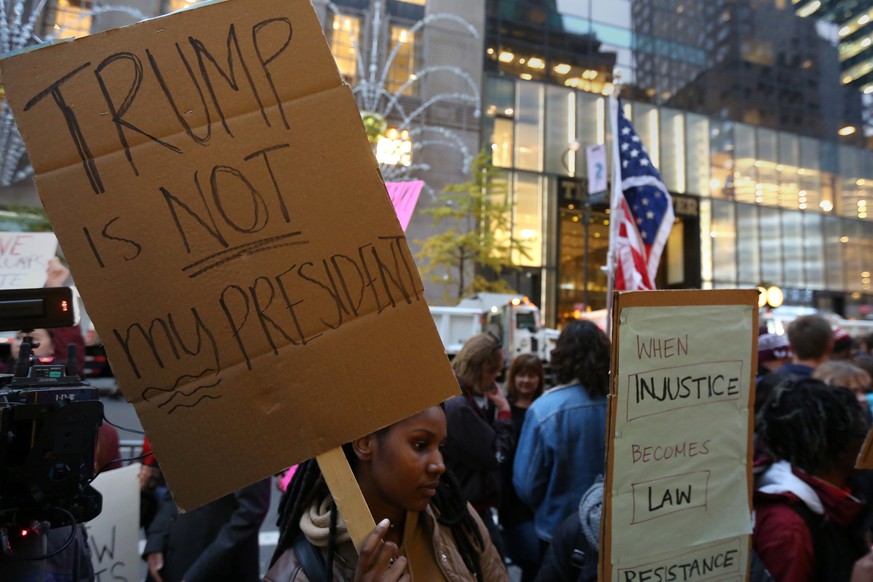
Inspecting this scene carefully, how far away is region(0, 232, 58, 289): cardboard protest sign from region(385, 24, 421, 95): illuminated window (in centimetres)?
2187

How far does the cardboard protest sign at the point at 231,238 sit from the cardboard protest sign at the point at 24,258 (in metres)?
2.83

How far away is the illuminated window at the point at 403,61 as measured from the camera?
24.1 m

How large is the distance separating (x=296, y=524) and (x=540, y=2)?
31.3 metres

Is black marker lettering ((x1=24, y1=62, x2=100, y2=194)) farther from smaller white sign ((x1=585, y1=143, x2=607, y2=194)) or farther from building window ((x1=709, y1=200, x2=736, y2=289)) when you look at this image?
building window ((x1=709, y1=200, x2=736, y2=289))

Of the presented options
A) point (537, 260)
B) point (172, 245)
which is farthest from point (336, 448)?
point (537, 260)

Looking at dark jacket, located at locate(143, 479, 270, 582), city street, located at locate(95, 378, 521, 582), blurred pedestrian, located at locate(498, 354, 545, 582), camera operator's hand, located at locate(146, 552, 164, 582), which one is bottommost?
city street, located at locate(95, 378, 521, 582)

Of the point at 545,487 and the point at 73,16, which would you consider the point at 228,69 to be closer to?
the point at 545,487

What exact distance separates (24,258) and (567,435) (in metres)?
3.75

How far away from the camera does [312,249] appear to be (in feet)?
4.74

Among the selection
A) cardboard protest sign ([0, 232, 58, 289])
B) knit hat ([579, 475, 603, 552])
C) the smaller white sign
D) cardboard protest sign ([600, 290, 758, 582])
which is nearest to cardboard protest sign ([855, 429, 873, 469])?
cardboard protest sign ([600, 290, 758, 582])

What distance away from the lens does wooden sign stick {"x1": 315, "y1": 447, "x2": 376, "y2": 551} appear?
140cm

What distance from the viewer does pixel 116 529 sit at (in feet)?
9.18

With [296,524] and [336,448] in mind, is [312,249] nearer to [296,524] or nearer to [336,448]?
[336,448]

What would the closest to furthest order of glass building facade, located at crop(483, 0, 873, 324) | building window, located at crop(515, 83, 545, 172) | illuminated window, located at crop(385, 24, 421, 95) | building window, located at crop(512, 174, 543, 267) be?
illuminated window, located at crop(385, 24, 421, 95), building window, located at crop(512, 174, 543, 267), building window, located at crop(515, 83, 545, 172), glass building facade, located at crop(483, 0, 873, 324)
